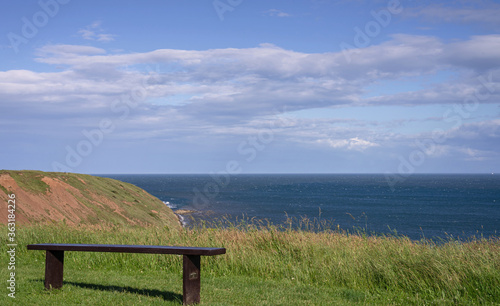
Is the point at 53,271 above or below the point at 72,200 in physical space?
above

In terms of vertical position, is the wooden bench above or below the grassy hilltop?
above

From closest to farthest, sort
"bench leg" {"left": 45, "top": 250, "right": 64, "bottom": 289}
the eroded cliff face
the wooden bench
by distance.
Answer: the wooden bench → "bench leg" {"left": 45, "top": 250, "right": 64, "bottom": 289} → the eroded cliff face

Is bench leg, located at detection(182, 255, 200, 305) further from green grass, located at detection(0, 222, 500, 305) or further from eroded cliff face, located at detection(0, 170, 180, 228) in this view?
eroded cliff face, located at detection(0, 170, 180, 228)

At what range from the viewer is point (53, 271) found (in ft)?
25.1

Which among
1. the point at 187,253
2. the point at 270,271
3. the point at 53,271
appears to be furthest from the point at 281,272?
the point at 53,271

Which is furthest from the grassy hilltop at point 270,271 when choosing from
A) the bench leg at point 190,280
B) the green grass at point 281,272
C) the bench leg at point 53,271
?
the bench leg at point 190,280

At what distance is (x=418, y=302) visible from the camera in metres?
7.02

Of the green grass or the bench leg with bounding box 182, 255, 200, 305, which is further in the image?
the green grass

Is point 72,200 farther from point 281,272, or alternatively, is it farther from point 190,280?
point 190,280

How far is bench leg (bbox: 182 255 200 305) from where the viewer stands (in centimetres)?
666

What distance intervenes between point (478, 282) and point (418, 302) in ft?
4.17

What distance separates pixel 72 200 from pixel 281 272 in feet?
80.4

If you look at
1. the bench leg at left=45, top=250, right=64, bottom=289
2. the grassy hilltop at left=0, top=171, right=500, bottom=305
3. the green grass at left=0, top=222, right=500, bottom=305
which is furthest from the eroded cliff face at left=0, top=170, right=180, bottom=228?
the bench leg at left=45, top=250, right=64, bottom=289

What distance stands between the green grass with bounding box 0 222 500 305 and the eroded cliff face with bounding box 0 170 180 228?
35.0ft
